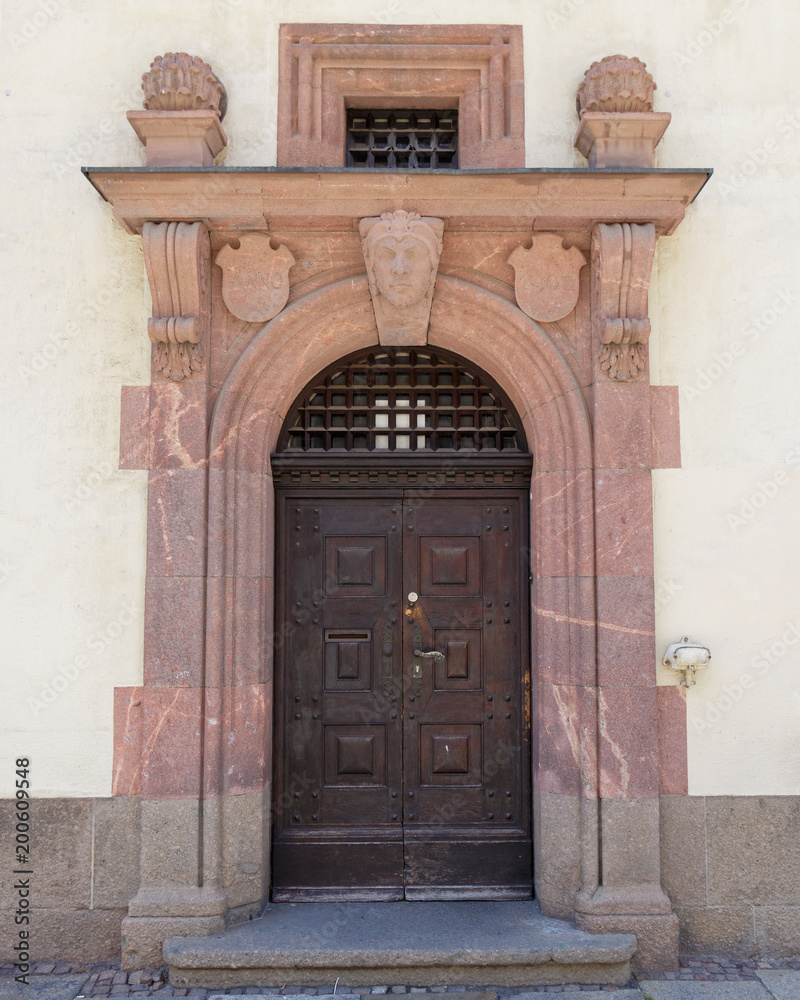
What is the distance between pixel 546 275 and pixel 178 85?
7.33ft

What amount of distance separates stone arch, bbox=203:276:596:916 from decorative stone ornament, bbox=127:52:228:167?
3.26 feet

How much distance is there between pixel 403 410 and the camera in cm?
458

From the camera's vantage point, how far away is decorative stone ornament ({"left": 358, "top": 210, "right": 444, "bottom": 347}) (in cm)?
409

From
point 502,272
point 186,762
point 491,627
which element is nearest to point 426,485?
point 491,627

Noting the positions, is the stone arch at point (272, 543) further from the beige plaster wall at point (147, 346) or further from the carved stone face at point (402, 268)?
the beige plaster wall at point (147, 346)

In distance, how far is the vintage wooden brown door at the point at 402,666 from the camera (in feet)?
14.4

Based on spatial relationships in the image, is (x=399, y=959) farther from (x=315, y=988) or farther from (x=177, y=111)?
(x=177, y=111)

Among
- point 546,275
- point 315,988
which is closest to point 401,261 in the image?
point 546,275

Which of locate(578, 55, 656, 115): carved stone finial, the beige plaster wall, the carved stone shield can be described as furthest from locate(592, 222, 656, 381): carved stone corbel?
the carved stone shield

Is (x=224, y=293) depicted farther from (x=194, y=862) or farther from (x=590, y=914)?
(x=590, y=914)

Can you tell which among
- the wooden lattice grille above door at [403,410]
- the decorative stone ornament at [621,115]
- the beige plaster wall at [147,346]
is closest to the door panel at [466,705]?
the wooden lattice grille above door at [403,410]

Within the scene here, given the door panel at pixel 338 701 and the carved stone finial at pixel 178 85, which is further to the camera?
the door panel at pixel 338 701

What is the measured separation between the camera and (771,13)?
442cm

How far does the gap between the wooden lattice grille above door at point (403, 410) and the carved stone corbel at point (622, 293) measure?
2.33 feet
